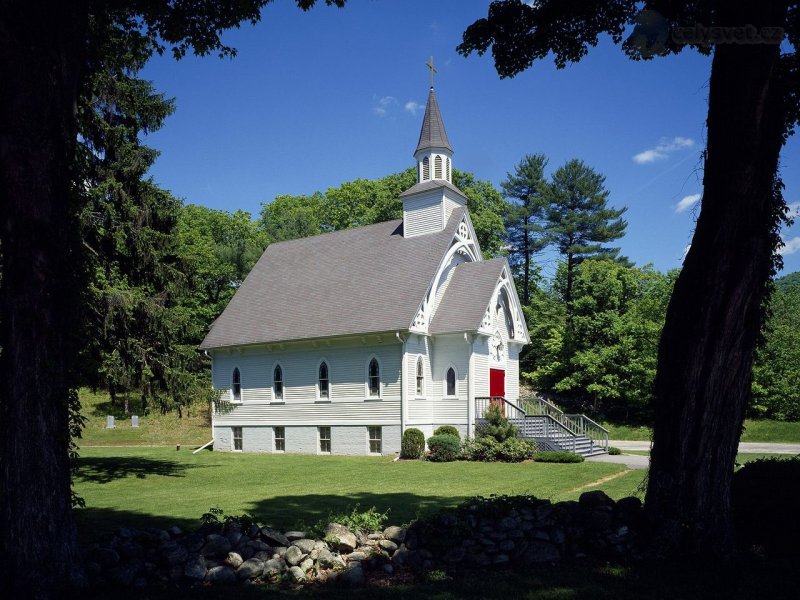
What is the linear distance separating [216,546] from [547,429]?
712 inches

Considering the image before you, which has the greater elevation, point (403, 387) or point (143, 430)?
point (403, 387)

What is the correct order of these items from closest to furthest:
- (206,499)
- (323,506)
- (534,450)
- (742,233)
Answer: (742,233) → (323,506) → (206,499) → (534,450)

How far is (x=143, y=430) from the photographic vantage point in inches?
1486

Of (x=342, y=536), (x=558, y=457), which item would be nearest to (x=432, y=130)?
(x=558, y=457)

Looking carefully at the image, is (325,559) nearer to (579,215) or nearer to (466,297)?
(466,297)

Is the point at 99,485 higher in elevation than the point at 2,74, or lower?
lower

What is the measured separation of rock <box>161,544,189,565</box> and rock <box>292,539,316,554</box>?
1.22m

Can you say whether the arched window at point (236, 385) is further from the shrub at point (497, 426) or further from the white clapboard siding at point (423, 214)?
the shrub at point (497, 426)

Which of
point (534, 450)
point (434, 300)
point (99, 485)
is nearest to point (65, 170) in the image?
point (99, 485)

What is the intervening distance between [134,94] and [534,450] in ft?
56.5

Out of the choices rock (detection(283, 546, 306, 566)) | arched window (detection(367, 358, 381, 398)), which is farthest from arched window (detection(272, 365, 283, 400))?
rock (detection(283, 546, 306, 566))

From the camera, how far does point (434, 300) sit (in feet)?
88.1

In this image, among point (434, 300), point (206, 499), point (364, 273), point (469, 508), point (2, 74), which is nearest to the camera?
point (2, 74)

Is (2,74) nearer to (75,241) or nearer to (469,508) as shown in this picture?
(75,241)
